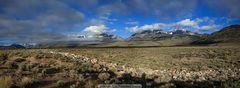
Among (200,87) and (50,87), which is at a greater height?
(50,87)

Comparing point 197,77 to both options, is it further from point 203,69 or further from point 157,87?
point 157,87

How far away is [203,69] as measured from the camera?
25703 millimetres

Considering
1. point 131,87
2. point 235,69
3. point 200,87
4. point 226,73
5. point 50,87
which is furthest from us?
point 235,69

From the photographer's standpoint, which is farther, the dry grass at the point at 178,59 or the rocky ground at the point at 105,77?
the dry grass at the point at 178,59

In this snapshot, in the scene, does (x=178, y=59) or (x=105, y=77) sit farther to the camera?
(x=178, y=59)

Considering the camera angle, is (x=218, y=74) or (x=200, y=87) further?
(x=218, y=74)

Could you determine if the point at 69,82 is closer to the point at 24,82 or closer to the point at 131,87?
the point at 24,82

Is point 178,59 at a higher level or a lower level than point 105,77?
lower

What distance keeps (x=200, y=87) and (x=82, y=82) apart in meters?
8.07

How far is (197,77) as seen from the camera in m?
21.7

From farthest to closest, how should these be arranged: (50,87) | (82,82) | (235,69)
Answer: (235,69) → (82,82) → (50,87)

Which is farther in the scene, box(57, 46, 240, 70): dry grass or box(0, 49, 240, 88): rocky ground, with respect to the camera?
box(57, 46, 240, 70): dry grass

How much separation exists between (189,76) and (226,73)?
427cm

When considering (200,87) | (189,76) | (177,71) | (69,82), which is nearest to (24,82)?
(69,82)
